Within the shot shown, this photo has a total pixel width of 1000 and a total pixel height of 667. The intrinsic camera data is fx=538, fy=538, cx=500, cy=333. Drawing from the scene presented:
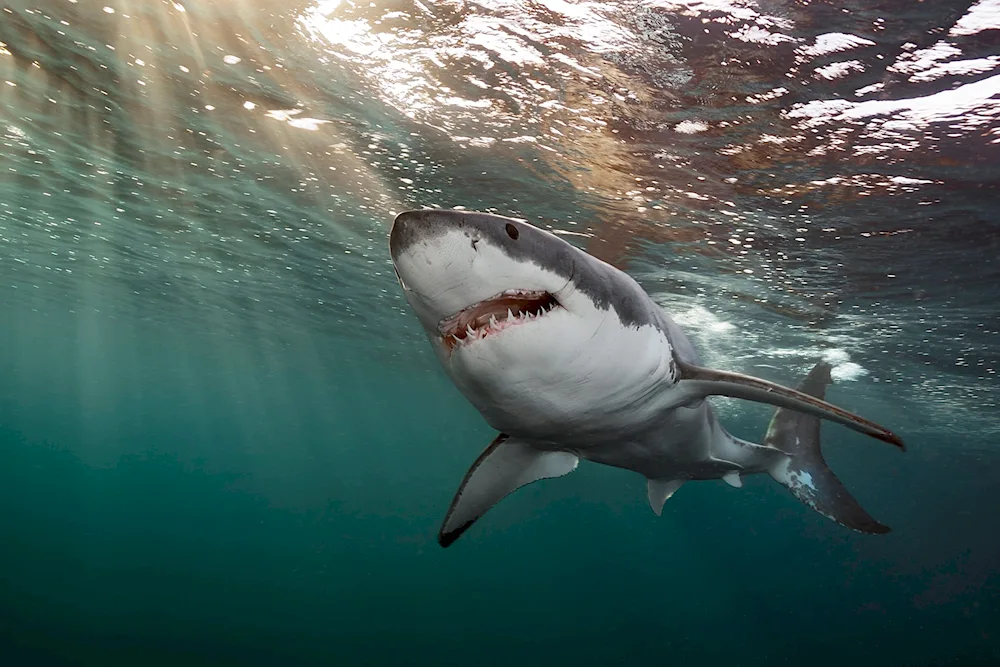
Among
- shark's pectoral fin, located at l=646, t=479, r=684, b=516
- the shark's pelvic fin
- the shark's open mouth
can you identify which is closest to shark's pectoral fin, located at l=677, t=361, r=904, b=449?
the shark's open mouth

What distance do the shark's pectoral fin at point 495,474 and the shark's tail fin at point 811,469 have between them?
300 cm

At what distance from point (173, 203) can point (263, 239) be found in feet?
8.44

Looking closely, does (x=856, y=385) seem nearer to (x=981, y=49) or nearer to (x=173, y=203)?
(x=981, y=49)

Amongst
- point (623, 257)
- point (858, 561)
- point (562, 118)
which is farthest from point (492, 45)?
point (858, 561)

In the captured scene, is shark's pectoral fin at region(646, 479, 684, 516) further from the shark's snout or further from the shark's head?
the shark's snout

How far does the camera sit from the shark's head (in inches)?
89.6

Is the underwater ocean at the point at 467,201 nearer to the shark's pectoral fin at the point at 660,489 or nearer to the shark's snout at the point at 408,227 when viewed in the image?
the shark's snout at the point at 408,227

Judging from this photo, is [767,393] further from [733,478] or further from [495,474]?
[733,478]

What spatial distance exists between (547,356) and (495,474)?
90.6 inches

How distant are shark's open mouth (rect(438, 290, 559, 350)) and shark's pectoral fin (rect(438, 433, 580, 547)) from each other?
196 centimetres

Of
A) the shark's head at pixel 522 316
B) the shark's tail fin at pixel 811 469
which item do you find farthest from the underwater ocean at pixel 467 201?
the shark's tail fin at pixel 811 469

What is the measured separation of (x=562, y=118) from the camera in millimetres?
8312

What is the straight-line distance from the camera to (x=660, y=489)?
657 cm

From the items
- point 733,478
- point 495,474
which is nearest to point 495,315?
point 495,474
